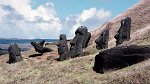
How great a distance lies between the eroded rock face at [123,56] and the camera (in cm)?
3283

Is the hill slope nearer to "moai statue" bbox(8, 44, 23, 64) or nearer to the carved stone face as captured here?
the carved stone face

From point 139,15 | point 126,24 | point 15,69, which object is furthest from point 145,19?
point 15,69

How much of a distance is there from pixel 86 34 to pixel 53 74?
70.3 ft

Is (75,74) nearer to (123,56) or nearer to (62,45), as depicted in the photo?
(123,56)

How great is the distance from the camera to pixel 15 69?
47750 mm

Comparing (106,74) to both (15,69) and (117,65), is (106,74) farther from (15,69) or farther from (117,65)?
(15,69)

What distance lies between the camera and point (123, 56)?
3331 centimetres

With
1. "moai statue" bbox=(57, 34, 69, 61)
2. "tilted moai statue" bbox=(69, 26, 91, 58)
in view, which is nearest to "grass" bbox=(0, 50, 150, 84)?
"moai statue" bbox=(57, 34, 69, 61)

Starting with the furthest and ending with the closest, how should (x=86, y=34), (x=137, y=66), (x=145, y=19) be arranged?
(x=145, y=19)
(x=86, y=34)
(x=137, y=66)

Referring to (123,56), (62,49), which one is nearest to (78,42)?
(62,49)

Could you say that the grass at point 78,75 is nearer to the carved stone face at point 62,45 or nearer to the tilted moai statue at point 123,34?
the carved stone face at point 62,45

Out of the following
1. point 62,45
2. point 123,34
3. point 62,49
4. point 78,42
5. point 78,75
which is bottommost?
point 78,75

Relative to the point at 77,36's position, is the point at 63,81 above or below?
below

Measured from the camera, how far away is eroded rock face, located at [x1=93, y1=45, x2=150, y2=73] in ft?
108
